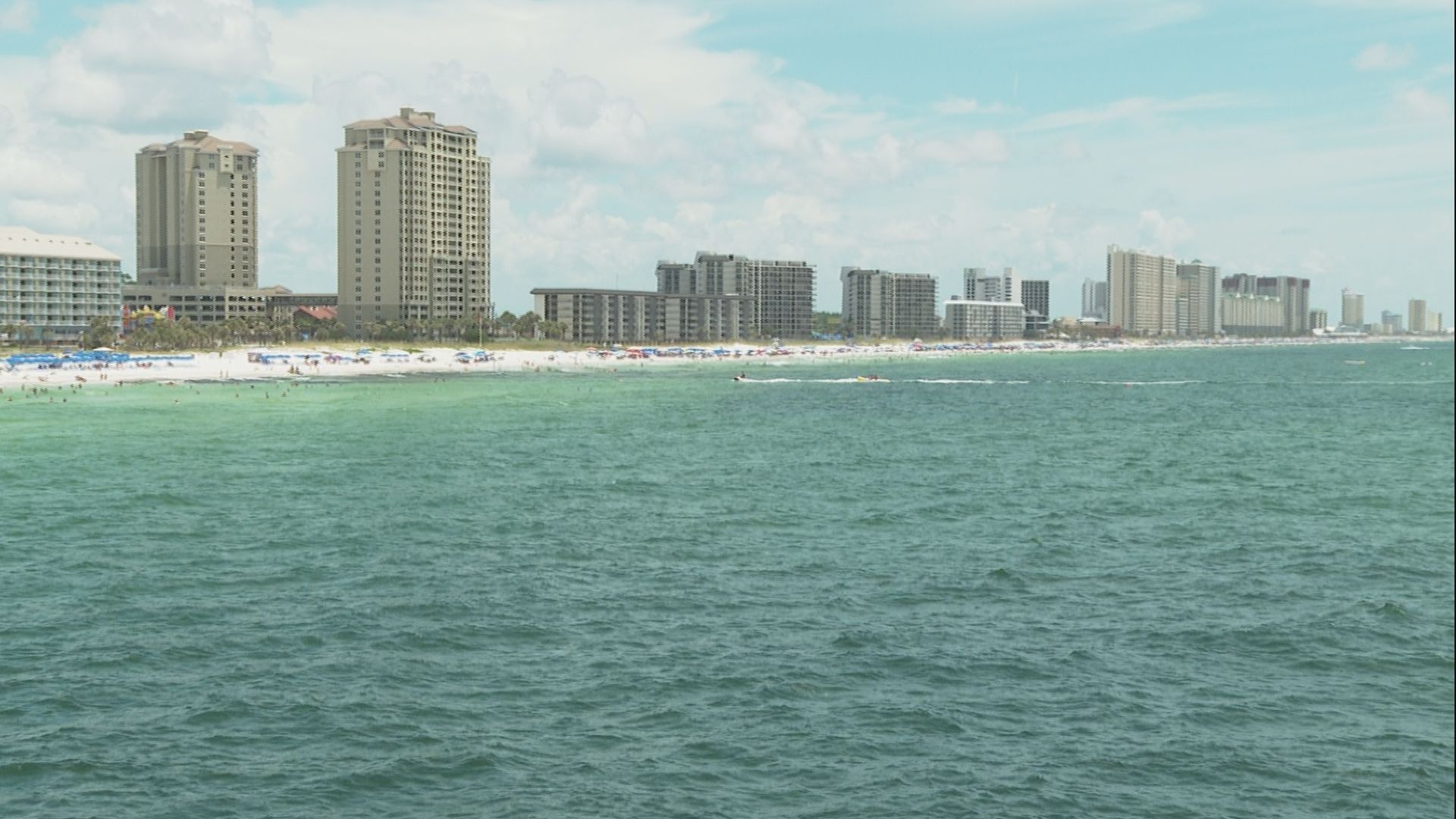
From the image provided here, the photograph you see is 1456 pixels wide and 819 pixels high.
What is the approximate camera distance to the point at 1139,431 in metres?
101

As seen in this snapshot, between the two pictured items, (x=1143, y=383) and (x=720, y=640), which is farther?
(x=1143, y=383)

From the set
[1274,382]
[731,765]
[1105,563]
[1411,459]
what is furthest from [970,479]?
[1274,382]

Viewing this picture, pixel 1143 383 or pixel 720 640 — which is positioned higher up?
pixel 1143 383

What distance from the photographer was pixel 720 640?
33.4m

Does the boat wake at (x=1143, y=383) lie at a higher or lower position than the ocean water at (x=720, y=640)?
higher

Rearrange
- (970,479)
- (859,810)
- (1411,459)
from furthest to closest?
(1411,459), (970,479), (859,810)

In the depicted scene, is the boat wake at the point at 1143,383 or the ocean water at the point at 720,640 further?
the boat wake at the point at 1143,383

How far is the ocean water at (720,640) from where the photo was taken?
967 inches

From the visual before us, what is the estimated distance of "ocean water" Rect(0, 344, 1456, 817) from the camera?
24.6 m

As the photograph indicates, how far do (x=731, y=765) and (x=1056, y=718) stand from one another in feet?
24.5

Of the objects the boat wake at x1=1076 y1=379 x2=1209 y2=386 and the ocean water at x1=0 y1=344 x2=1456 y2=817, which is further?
the boat wake at x1=1076 y1=379 x2=1209 y2=386

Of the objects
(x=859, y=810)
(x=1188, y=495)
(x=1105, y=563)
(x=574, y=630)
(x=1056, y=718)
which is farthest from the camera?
(x=1188, y=495)

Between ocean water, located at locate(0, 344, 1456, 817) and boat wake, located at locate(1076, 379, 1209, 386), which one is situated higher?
boat wake, located at locate(1076, 379, 1209, 386)

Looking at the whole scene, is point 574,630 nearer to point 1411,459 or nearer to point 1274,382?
point 1411,459
